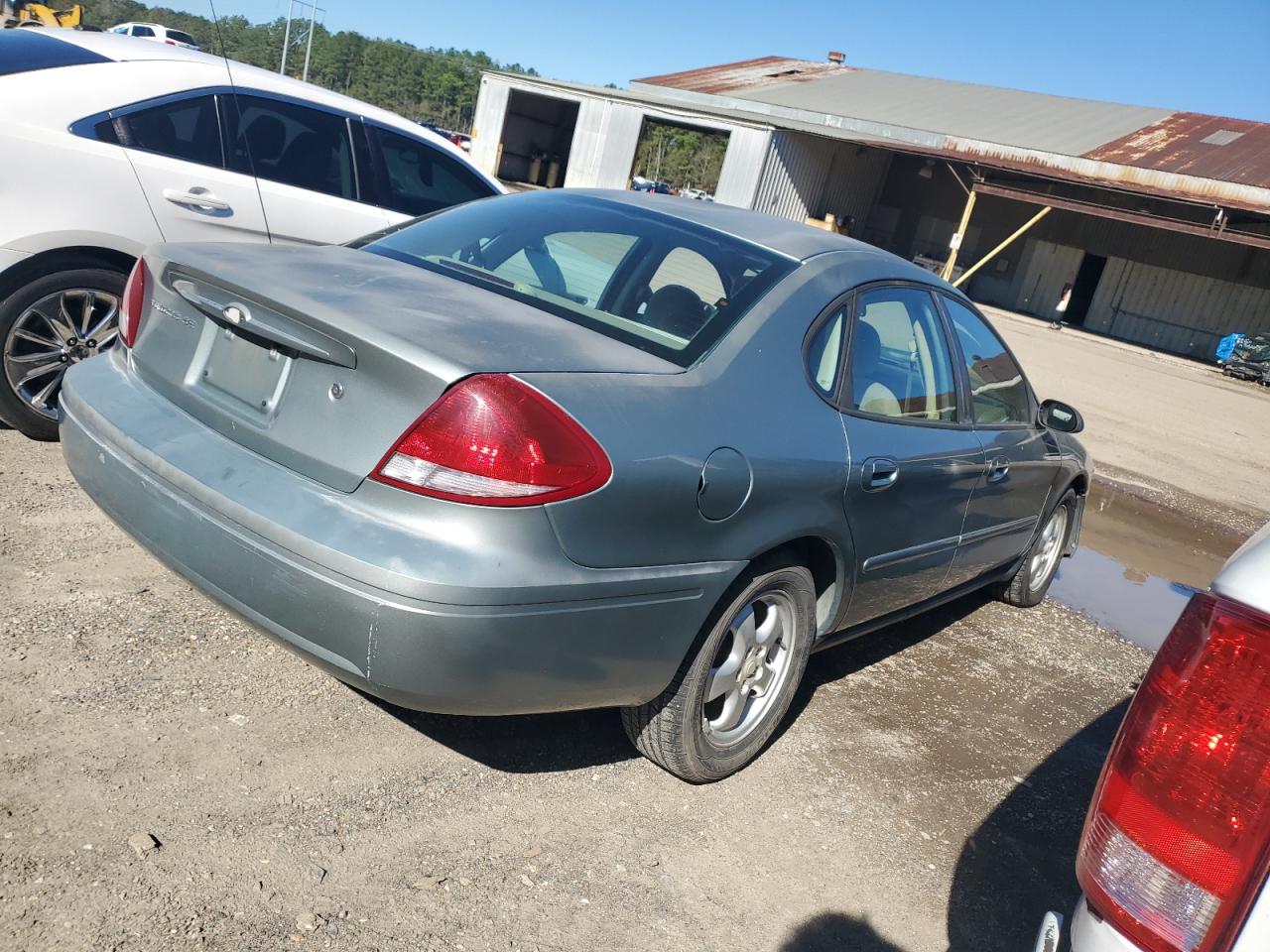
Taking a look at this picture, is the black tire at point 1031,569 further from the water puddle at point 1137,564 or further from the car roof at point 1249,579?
the car roof at point 1249,579

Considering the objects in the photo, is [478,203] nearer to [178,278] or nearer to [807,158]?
[178,278]

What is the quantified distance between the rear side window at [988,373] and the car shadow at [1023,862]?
1.35m

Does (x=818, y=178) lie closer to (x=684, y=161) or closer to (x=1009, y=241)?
(x=1009, y=241)

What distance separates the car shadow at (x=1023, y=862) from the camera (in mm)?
2889

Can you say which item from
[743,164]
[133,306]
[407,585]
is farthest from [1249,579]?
[743,164]

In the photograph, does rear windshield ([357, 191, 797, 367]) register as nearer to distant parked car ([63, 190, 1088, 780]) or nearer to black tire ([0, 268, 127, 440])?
distant parked car ([63, 190, 1088, 780])

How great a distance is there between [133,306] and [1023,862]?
3.12m

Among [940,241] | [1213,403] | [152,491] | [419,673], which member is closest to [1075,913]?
[419,673]

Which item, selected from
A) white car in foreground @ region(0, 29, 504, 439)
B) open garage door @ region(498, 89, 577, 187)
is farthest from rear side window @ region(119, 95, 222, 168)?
open garage door @ region(498, 89, 577, 187)

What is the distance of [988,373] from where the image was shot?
4.45m

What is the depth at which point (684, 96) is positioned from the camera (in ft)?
123

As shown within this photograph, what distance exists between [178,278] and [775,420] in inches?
67.0

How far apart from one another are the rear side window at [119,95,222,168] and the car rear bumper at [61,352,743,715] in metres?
2.43

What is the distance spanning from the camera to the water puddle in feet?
19.7
